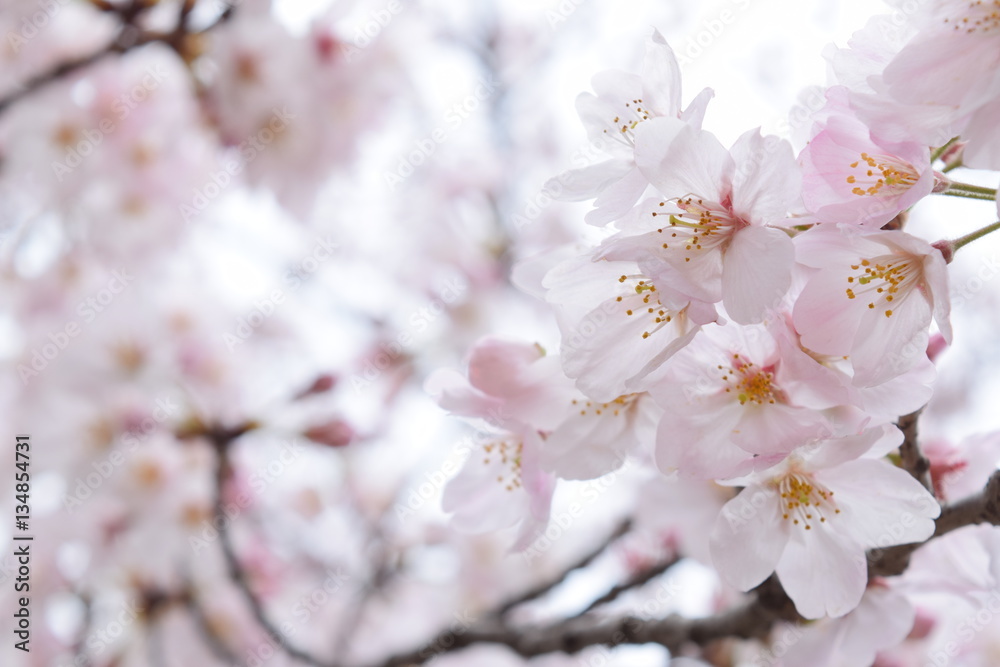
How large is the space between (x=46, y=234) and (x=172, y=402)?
2.94ft

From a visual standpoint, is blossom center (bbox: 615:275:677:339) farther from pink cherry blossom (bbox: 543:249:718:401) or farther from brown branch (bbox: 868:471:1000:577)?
brown branch (bbox: 868:471:1000:577)

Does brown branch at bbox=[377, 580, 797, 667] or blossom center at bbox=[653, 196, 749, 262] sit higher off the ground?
blossom center at bbox=[653, 196, 749, 262]

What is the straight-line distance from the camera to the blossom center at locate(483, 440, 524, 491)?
1.02 meters

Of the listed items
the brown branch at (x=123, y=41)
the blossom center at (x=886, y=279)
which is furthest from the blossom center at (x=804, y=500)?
the brown branch at (x=123, y=41)

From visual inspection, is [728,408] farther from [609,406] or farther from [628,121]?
[628,121]

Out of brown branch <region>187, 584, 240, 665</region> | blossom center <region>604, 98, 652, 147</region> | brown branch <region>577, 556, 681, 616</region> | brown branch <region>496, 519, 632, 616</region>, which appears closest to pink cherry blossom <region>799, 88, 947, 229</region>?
blossom center <region>604, 98, 652, 147</region>

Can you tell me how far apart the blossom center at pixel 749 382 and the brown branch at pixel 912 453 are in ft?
0.47

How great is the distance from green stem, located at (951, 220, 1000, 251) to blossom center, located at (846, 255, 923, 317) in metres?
0.03

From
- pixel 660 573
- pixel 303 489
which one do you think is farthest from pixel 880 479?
pixel 303 489

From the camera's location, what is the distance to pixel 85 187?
2.38m

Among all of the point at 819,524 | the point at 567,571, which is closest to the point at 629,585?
the point at 567,571

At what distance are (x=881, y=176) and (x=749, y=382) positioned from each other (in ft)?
0.73

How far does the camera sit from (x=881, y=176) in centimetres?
70

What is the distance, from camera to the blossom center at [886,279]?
2.33 feet
